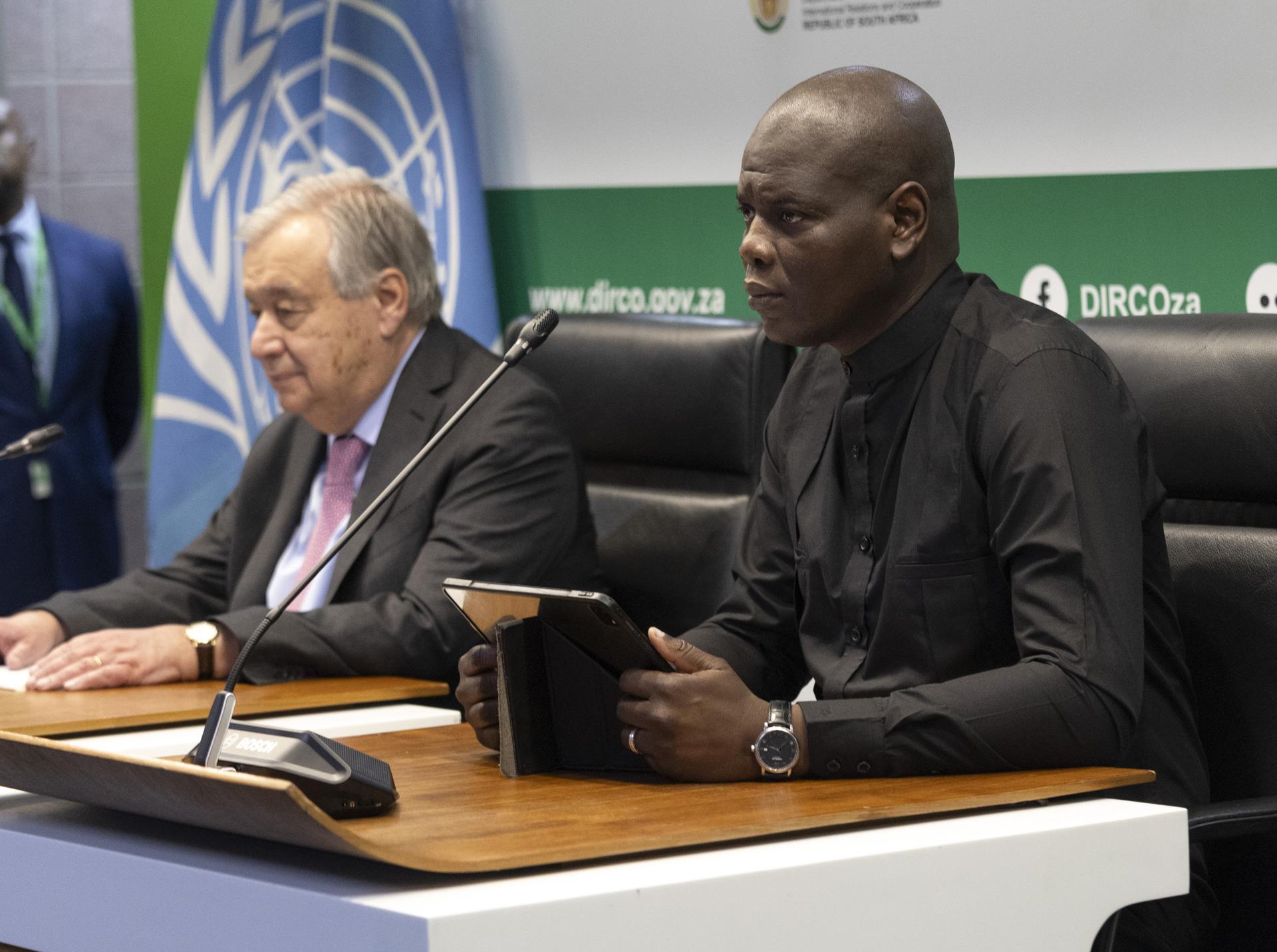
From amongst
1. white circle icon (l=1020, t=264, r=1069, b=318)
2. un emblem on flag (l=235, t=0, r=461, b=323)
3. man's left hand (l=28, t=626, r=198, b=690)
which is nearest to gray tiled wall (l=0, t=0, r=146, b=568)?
un emblem on flag (l=235, t=0, r=461, b=323)

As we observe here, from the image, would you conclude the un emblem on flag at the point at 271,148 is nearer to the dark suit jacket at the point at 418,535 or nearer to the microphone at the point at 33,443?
the dark suit jacket at the point at 418,535

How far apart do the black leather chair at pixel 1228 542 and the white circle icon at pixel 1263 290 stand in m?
0.40

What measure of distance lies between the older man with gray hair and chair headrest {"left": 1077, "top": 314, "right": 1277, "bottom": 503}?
38.0 inches

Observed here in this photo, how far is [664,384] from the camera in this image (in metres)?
2.82

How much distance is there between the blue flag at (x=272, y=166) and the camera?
3.85 metres

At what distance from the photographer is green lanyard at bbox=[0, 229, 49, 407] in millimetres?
4676

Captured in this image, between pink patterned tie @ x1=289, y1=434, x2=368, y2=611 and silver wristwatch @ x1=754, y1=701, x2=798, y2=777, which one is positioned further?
pink patterned tie @ x1=289, y1=434, x2=368, y2=611

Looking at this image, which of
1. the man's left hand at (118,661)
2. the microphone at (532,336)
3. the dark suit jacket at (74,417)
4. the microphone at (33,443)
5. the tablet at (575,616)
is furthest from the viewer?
the dark suit jacket at (74,417)

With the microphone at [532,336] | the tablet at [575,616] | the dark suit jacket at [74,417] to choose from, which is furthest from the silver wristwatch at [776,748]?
the dark suit jacket at [74,417]

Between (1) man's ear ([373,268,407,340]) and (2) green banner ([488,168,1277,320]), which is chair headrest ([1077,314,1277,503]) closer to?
(2) green banner ([488,168,1277,320])

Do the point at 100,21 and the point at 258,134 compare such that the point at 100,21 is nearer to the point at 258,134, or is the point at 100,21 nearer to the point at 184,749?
the point at 258,134

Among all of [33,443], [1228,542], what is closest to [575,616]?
[1228,542]

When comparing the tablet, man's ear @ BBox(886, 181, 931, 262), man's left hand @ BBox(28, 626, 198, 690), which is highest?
man's ear @ BBox(886, 181, 931, 262)

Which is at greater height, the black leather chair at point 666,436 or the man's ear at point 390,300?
the man's ear at point 390,300
